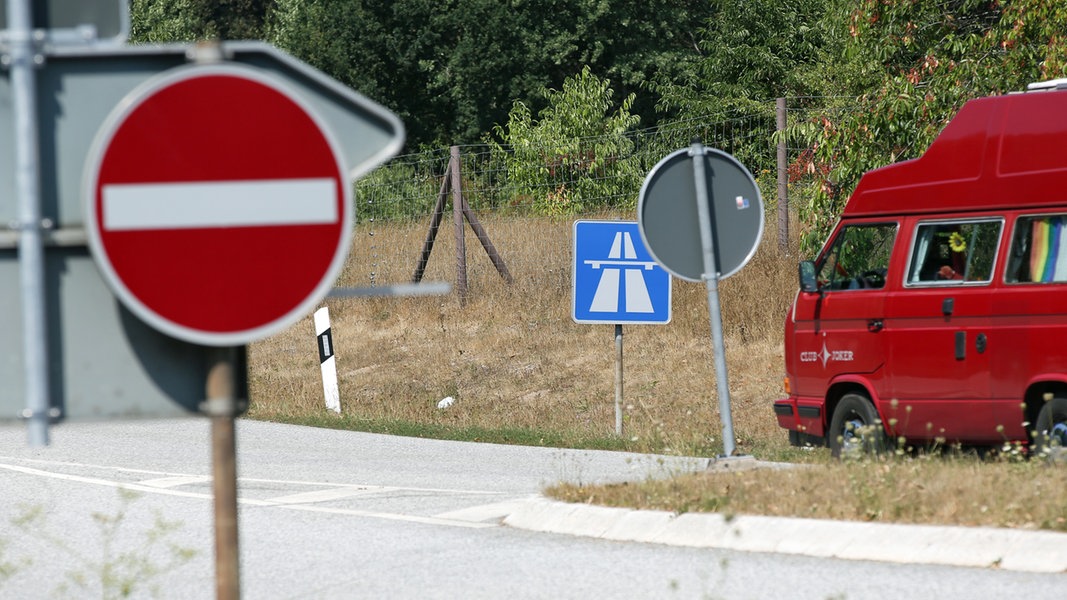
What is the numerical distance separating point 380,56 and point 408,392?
3457 cm

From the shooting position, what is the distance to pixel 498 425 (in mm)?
18594

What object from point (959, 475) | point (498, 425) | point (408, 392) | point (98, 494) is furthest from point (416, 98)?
point (959, 475)

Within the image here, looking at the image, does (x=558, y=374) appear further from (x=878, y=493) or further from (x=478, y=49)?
(x=478, y=49)

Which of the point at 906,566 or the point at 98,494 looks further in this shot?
the point at 98,494

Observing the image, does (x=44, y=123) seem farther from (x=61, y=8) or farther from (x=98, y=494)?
(x=98, y=494)

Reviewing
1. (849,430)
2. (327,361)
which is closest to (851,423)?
(849,430)

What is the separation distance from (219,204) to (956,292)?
879 centimetres

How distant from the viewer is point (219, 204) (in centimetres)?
343

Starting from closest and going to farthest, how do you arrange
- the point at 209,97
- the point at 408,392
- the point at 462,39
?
the point at 209,97
the point at 408,392
the point at 462,39

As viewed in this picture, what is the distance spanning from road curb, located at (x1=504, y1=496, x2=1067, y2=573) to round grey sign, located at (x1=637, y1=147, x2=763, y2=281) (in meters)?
1.94

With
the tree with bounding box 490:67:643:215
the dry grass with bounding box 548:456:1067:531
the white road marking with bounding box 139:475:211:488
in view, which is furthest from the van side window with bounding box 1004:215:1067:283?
the tree with bounding box 490:67:643:215

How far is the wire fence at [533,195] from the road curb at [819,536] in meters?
12.5

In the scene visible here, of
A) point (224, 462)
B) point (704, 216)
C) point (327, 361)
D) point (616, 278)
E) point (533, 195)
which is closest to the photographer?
point (224, 462)

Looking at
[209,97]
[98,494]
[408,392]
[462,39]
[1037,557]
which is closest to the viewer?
[209,97]
